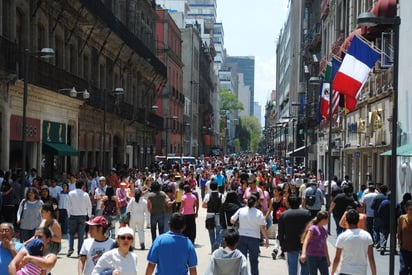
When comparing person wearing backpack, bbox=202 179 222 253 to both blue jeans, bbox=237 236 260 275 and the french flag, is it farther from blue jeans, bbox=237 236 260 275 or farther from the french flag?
the french flag

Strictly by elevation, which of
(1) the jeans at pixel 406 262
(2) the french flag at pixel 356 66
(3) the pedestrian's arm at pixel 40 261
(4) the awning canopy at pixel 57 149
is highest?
(2) the french flag at pixel 356 66

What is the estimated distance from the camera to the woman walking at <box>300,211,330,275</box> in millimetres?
10422

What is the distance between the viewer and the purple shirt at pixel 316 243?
1043 cm

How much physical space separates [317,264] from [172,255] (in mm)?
3015

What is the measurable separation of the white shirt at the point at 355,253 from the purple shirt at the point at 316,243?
96 centimetres

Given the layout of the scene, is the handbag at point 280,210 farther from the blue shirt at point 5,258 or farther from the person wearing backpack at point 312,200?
the blue shirt at point 5,258

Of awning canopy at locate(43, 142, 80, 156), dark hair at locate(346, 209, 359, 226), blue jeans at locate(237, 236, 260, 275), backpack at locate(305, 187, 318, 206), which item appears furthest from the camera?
awning canopy at locate(43, 142, 80, 156)

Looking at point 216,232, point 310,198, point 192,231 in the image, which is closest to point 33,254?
point 216,232

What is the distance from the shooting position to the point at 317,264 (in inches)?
416

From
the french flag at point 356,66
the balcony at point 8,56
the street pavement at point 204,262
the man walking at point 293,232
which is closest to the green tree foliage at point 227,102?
the balcony at point 8,56

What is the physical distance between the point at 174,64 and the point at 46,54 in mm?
56140

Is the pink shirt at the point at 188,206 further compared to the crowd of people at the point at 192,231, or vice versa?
the pink shirt at the point at 188,206

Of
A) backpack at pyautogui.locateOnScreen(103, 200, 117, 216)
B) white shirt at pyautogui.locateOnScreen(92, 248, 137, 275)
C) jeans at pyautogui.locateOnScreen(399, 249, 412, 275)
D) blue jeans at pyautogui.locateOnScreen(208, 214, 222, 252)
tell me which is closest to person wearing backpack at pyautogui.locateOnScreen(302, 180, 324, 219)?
blue jeans at pyautogui.locateOnScreen(208, 214, 222, 252)

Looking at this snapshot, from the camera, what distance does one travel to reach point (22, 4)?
2597cm
